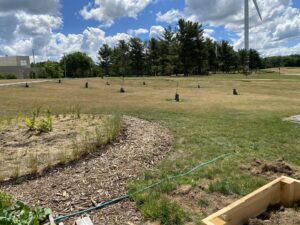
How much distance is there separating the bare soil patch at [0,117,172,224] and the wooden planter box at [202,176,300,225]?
91 centimetres

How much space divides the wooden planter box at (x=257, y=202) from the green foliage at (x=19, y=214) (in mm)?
1574

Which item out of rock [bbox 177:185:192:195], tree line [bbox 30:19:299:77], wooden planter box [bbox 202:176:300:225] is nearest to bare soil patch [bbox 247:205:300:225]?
wooden planter box [bbox 202:176:300:225]

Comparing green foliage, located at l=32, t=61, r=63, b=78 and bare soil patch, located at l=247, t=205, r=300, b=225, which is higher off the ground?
green foliage, located at l=32, t=61, r=63, b=78

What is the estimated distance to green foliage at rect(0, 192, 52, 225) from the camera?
8.96ft

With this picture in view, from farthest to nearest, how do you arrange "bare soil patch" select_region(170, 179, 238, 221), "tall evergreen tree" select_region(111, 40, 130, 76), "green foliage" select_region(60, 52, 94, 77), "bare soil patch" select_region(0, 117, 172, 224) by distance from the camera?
"green foliage" select_region(60, 52, 94, 77)
"tall evergreen tree" select_region(111, 40, 130, 76)
"bare soil patch" select_region(0, 117, 172, 224)
"bare soil patch" select_region(170, 179, 238, 221)

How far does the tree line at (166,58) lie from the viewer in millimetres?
52250

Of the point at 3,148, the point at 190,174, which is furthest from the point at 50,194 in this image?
the point at 3,148

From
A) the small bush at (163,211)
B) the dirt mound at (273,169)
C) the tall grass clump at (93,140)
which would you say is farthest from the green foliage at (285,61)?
the small bush at (163,211)

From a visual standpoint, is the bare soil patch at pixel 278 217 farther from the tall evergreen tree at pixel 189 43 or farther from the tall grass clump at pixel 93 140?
the tall evergreen tree at pixel 189 43

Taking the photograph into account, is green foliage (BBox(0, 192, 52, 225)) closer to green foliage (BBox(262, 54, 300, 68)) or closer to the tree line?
the tree line

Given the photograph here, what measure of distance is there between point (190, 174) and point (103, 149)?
1.58 m

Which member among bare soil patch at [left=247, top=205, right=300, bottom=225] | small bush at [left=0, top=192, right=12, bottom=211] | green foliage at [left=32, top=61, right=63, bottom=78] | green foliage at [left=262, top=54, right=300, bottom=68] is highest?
green foliage at [left=262, top=54, right=300, bottom=68]

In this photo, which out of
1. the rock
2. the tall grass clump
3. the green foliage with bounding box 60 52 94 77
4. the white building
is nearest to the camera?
the rock

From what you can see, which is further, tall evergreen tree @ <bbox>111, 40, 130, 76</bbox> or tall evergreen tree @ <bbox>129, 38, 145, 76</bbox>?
tall evergreen tree @ <bbox>111, 40, 130, 76</bbox>
